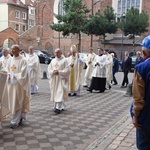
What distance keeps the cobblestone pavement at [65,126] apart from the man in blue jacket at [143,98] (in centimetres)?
216

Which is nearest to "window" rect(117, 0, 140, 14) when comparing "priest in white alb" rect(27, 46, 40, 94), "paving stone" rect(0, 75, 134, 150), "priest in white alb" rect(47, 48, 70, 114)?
"priest in white alb" rect(27, 46, 40, 94)

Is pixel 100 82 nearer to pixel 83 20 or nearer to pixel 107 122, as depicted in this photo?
pixel 107 122

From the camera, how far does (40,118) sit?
26.6 ft

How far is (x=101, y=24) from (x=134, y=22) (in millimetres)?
3696

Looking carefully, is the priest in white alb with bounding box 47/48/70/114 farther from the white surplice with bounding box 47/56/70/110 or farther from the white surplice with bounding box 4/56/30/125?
the white surplice with bounding box 4/56/30/125

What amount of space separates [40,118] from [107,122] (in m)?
1.74

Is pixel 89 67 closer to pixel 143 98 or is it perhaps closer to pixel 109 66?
pixel 109 66

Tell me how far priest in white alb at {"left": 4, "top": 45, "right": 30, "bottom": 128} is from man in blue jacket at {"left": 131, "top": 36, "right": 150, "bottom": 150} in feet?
13.1

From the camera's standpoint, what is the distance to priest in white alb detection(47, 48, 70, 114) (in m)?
8.84

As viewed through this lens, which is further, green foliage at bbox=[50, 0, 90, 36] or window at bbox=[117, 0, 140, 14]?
window at bbox=[117, 0, 140, 14]

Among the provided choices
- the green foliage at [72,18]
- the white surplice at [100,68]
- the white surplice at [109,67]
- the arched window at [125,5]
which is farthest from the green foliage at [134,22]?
the white surplice at [100,68]

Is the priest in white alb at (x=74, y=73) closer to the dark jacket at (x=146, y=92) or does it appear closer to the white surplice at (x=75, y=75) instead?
the white surplice at (x=75, y=75)

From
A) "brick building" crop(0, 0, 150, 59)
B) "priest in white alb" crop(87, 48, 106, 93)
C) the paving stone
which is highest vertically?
"brick building" crop(0, 0, 150, 59)

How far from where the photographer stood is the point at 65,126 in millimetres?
7379
